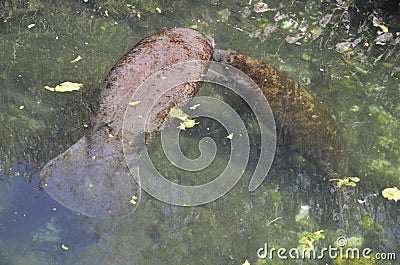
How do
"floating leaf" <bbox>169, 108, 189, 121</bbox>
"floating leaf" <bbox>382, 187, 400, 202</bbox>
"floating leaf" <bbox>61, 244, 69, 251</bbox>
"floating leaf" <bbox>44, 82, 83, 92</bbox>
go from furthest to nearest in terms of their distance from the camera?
"floating leaf" <bbox>44, 82, 83, 92</bbox> < "floating leaf" <bbox>169, 108, 189, 121</bbox> < "floating leaf" <bbox>382, 187, 400, 202</bbox> < "floating leaf" <bbox>61, 244, 69, 251</bbox>

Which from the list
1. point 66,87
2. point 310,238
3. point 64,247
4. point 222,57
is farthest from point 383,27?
point 64,247

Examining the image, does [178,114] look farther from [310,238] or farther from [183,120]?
[310,238]

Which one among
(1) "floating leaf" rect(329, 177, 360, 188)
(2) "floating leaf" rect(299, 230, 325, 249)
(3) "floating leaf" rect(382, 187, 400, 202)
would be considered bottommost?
(2) "floating leaf" rect(299, 230, 325, 249)

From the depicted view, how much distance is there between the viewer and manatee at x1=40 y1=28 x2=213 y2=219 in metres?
3.85

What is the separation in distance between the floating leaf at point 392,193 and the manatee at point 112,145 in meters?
2.07

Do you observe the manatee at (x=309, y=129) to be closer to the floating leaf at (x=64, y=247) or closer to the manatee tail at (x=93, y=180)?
the manatee tail at (x=93, y=180)

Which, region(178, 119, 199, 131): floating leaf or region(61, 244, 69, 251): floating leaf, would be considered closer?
region(61, 244, 69, 251): floating leaf

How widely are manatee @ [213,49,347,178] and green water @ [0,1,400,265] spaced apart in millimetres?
147

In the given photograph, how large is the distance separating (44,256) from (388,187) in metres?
3.16

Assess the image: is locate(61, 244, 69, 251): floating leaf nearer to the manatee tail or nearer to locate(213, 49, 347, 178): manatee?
the manatee tail

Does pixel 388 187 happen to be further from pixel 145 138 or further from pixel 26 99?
pixel 26 99

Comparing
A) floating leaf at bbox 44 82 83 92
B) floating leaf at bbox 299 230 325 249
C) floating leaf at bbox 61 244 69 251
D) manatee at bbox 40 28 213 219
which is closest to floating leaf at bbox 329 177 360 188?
floating leaf at bbox 299 230 325 249

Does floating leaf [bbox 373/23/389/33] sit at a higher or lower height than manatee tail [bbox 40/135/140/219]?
higher

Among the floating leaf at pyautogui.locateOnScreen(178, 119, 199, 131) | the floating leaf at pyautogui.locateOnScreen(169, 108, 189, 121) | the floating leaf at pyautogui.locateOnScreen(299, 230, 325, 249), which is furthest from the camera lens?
the floating leaf at pyautogui.locateOnScreen(178, 119, 199, 131)
